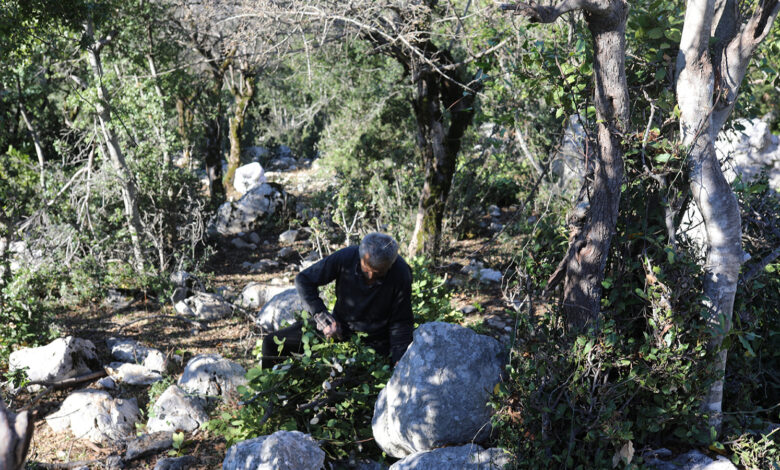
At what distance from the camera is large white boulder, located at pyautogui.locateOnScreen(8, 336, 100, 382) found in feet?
18.6

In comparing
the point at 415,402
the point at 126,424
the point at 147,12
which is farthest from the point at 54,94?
the point at 415,402

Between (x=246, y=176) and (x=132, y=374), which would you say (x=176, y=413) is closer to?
(x=132, y=374)

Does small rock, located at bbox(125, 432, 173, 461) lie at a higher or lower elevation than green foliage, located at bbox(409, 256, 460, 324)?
lower

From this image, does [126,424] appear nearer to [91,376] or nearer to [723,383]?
[91,376]

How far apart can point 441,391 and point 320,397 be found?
1.00m

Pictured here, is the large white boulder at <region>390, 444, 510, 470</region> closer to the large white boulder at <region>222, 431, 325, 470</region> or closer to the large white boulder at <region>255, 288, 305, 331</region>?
the large white boulder at <region>222, 431, 325, 470</region>

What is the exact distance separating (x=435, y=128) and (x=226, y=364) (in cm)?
385

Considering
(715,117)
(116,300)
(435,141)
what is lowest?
(116,300)

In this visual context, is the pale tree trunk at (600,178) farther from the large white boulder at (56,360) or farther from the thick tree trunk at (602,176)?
the large white boulder at (56,360)

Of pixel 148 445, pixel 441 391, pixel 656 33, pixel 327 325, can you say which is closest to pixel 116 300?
pixel 148 445

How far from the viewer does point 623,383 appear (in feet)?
9.80

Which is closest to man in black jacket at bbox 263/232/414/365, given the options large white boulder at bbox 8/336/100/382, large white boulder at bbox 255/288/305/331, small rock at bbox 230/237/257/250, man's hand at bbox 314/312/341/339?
man's hand at bbox 314/312/341/339

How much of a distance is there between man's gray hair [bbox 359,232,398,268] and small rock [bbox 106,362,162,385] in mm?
3014

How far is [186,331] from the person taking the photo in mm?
7117
